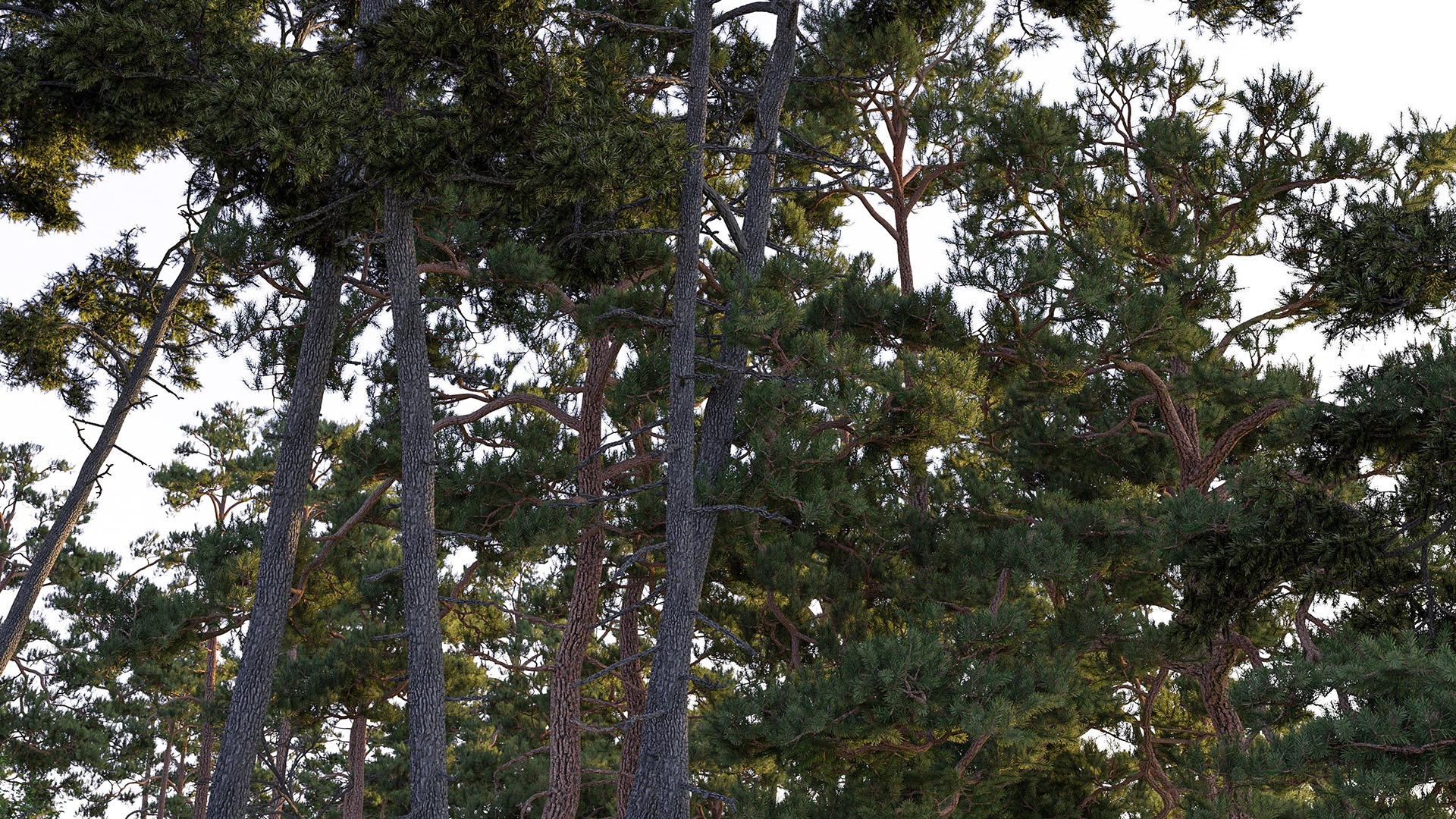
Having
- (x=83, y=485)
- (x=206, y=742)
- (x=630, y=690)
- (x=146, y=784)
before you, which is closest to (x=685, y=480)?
(x=630, y=690)

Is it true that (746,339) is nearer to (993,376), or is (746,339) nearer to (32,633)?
(993,376)

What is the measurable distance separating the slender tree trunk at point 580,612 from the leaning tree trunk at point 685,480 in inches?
57.3

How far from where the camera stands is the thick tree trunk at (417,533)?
20.2 feet

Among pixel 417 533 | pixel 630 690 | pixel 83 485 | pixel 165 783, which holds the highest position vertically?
pixel 83 485

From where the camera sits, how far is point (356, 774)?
1235cm

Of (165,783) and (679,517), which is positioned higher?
(679,517)

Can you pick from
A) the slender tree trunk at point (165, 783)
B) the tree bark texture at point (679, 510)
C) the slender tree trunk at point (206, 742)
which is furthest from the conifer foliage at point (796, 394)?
the slender tree trunk at point (165, 783)

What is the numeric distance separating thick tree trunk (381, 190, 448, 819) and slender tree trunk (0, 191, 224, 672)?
2877 mm

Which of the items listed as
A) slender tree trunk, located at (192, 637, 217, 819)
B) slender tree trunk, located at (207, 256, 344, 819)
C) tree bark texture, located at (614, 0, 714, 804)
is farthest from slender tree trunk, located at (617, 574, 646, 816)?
slender tree trunk, located at (192, 637, 217, 819)

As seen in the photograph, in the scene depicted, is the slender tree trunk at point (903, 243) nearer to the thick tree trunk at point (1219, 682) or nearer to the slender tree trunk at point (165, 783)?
the thick tree trunk at point (1219, 682)

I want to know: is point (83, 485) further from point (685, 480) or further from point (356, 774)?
point (685, 480)

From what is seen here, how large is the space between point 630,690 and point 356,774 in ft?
16.7

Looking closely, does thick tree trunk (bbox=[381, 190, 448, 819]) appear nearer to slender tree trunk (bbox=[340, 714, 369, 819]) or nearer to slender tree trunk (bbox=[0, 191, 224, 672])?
slender tree trunk (bbox=[0, 191, 224, 672])

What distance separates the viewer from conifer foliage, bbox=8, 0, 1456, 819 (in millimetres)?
5160
